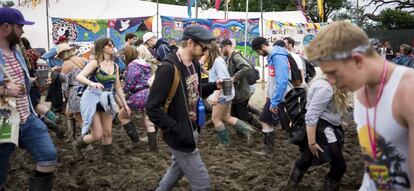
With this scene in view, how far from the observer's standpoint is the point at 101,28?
1459 cm

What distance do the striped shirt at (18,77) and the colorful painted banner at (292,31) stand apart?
1192 cm

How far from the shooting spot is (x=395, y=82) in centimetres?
168

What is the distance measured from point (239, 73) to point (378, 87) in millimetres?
4932

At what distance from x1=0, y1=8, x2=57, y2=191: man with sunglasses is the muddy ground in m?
1.16

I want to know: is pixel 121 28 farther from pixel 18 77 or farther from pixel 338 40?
pixel 338 40

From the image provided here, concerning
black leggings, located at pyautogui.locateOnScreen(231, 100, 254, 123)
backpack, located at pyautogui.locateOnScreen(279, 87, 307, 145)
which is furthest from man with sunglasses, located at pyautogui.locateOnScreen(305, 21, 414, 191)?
black leggings, located at pyautogui.locateOnScreen(231, 100, 254, 123)

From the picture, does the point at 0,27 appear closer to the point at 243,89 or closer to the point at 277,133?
the point at 243,89

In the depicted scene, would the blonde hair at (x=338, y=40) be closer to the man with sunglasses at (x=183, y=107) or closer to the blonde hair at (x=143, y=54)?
the man with sunglasses at (x=183, y=107)

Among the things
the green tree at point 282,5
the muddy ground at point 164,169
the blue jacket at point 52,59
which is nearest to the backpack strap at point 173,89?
the muddy ground at point 164,169

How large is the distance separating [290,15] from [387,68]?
24.3 metres

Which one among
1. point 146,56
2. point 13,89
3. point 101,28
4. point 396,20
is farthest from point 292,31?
point 396,20

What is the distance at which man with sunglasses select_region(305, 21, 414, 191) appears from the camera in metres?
1.67

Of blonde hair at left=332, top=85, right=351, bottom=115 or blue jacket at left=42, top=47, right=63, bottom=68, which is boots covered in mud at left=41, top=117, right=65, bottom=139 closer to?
blue jacket at left=42, top=47, right=63, bottom=68

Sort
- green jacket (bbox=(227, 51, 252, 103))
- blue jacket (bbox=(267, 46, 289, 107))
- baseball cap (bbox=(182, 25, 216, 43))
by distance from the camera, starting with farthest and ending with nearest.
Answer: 1. green jacket (bbox=(227, 51, 252, 103))
2. blue jacket (bbox=(267, 46, 289, 107))
3. baseball cap (bbox=(182, 25, 216, 43))
